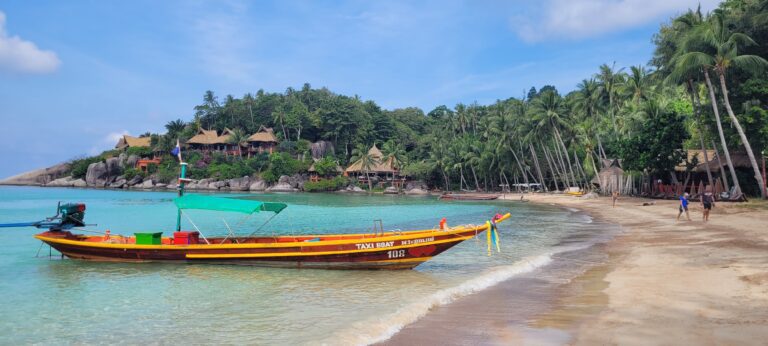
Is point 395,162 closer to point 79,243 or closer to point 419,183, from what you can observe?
point 419,183

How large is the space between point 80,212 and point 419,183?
219ft

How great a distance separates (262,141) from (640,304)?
8404cm

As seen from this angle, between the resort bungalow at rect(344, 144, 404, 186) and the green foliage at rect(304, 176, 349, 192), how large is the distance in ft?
8.35

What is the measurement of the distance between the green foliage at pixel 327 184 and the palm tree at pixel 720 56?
195 ft

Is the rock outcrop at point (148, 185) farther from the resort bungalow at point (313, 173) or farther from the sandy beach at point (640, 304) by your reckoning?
the sandy beach at point (640, 304)

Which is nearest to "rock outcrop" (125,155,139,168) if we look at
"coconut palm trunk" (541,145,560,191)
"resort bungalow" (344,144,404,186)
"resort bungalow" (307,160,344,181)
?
"resort bungalow" (307,160,344,181)

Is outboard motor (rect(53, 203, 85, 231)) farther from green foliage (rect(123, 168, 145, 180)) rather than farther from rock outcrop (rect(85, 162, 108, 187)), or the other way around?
rock outcrop (rect(85, 162, 108, 187))

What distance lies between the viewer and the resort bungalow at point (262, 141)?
8706 centimetres

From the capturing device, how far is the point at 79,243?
54.7 ft

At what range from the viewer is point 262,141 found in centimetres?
8794

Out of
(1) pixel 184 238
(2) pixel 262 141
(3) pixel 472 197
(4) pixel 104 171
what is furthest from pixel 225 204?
(4) pixel 104 171

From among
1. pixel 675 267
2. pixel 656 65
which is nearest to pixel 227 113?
pixel 656 65

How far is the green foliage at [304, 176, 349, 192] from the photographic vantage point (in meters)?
80.9

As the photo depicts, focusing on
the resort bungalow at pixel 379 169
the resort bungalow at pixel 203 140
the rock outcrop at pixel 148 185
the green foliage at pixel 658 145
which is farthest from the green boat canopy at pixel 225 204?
the rock outcrop at pixel 148 185
